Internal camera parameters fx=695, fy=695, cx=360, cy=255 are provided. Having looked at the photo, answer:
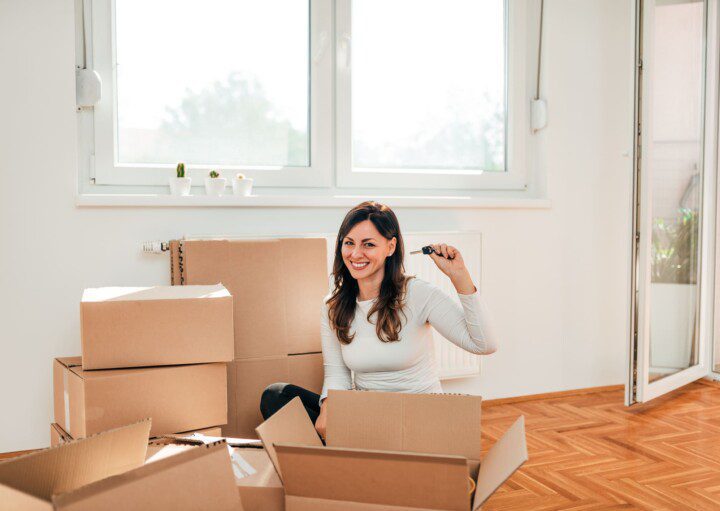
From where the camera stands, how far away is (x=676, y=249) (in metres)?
3.16

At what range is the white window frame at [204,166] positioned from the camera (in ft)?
8.11

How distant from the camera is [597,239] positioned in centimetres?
321

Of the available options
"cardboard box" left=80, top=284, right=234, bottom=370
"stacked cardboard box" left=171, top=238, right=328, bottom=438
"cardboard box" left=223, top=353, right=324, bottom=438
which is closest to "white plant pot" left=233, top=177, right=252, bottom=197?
"stacked cardboard box" left=171, top=238, right=328, bottom=438

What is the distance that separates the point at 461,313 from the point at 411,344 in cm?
15

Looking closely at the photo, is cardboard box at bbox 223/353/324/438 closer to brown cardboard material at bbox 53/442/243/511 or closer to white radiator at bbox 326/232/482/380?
white radiator at bbox 326/232/482/380

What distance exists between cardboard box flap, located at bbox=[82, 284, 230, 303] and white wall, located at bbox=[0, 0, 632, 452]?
1.95ft

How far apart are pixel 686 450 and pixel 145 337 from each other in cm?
185

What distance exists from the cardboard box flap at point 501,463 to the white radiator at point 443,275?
1.56 metres

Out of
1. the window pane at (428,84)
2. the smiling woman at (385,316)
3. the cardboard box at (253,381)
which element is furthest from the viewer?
the window pane at (428,84)

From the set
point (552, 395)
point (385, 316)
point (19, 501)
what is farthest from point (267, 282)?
point (552, 395)

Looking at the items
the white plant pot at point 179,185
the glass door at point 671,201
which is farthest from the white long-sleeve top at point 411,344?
the glass door at point 671,201

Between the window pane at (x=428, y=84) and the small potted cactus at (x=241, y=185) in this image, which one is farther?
the window pane at (x=428, y=84)

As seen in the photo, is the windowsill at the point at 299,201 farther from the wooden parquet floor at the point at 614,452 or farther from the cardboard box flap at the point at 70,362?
the wooden parquet floor at the point at 614,452

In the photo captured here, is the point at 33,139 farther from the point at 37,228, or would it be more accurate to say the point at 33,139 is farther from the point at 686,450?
the point at 686,450
